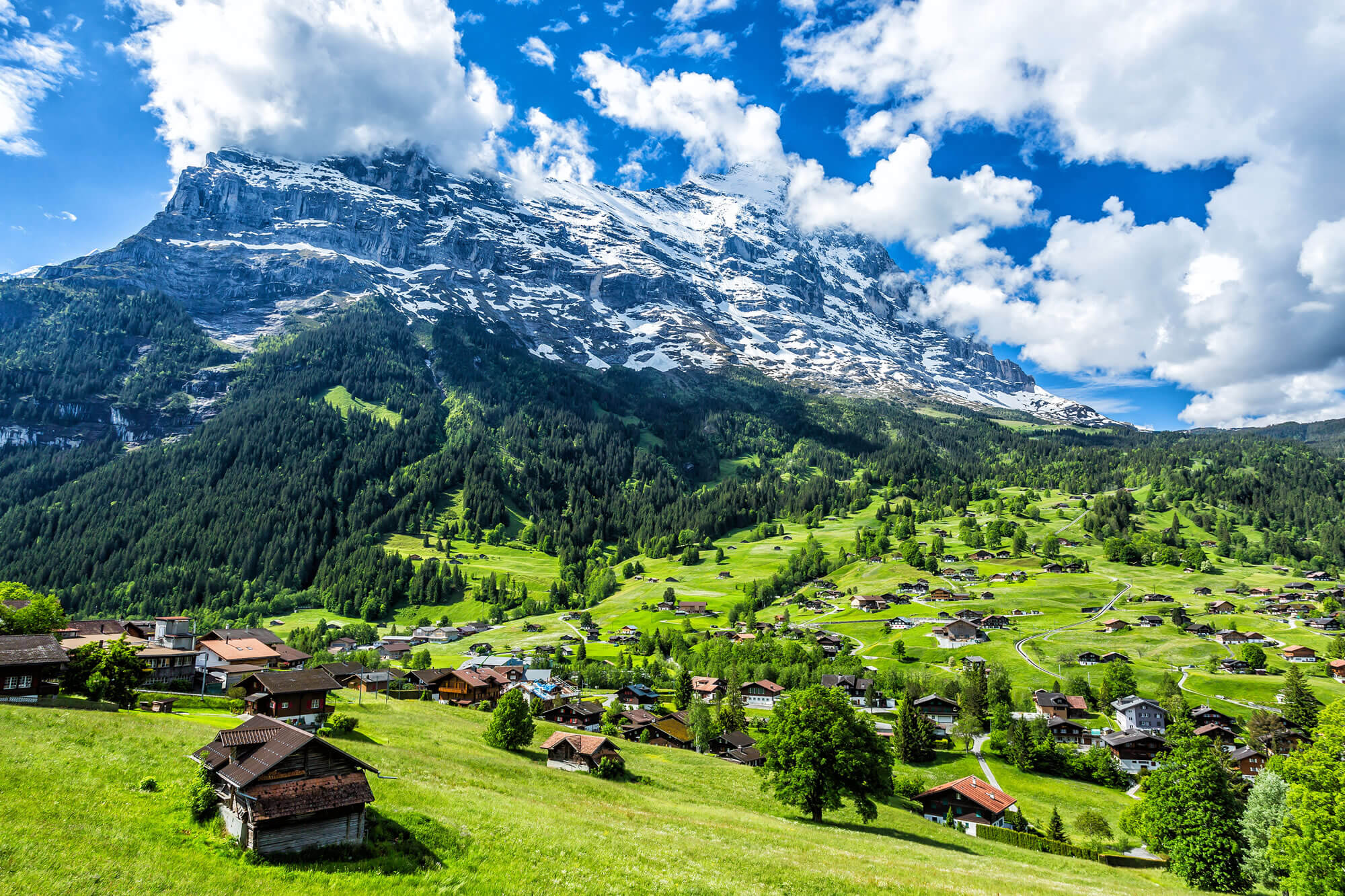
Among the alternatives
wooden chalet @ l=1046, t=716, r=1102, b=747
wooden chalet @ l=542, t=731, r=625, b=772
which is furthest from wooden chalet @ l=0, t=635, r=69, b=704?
wooden chalet @ l=1046, t=716, r=1102, b=747

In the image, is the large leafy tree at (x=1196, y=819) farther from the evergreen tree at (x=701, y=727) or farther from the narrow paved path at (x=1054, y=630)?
the narrow paved path at (x=1054, y=630)

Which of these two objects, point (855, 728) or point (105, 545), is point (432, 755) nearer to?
point (855, 728)

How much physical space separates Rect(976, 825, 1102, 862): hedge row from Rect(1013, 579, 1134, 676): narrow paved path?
67.3 metres

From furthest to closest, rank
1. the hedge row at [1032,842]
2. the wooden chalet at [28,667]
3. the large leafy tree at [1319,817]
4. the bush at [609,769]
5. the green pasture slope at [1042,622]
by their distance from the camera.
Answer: the green pasture slope at [1042,622], the bush at [609,769], the hedge row at [1032,842], the wooden chalet at [28,667], the large leafy tree at [1319,817]

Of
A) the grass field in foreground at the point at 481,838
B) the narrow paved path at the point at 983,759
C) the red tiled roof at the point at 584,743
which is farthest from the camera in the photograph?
the narrow paved path at the point at 983,759

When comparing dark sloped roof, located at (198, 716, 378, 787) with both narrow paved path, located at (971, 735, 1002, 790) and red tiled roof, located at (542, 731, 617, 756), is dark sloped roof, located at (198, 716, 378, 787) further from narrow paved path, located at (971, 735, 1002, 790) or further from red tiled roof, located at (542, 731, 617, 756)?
narrow paved path, located at (971, 735, 1002, 790)

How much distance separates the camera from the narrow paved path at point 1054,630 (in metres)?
117

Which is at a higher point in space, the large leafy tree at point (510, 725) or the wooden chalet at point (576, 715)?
the large leafy tree at point (510, 725)

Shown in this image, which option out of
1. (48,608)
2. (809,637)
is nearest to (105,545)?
(48,608)

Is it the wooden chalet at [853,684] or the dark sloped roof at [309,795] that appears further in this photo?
the wooden chalet at [853,684]

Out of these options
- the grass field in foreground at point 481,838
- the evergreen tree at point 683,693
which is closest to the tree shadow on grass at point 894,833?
the grass field in foreground at point 481,838

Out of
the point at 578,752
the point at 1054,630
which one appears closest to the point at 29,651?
the point at 578,752

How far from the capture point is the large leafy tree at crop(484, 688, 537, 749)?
5872 cm

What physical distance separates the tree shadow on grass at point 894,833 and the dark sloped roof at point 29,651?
2186 inches
